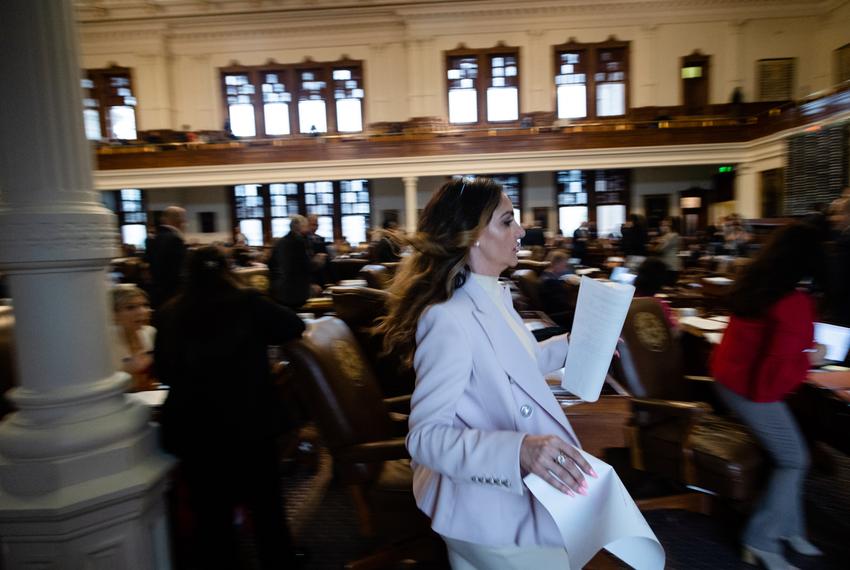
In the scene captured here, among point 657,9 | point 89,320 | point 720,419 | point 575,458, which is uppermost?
point 657,9

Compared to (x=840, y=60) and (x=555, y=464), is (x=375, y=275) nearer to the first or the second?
(x=555, y=464)

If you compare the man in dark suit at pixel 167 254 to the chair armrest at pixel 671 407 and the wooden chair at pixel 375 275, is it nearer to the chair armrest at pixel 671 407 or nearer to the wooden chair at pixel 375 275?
the wooden chair at pixel 375 275

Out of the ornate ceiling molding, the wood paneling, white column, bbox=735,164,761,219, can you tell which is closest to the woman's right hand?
the wood paneling

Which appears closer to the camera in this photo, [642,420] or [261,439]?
[261,439]

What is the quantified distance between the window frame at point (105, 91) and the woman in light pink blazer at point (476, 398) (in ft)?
60.8

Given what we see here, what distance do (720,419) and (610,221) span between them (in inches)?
569

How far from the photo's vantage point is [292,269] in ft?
17.9

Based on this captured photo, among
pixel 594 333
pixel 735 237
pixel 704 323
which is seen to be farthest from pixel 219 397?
pixel 735 237

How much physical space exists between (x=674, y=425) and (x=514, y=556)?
1.63m

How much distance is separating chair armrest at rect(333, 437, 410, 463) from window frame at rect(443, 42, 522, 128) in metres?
15.0

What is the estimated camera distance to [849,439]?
91.0 inches

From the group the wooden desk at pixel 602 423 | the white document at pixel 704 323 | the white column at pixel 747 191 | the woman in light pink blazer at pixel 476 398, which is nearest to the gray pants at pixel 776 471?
the wooden desk at pixel 602 423

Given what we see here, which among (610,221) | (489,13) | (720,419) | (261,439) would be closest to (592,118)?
(610,221)

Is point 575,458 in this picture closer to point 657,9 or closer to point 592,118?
point 592,118
